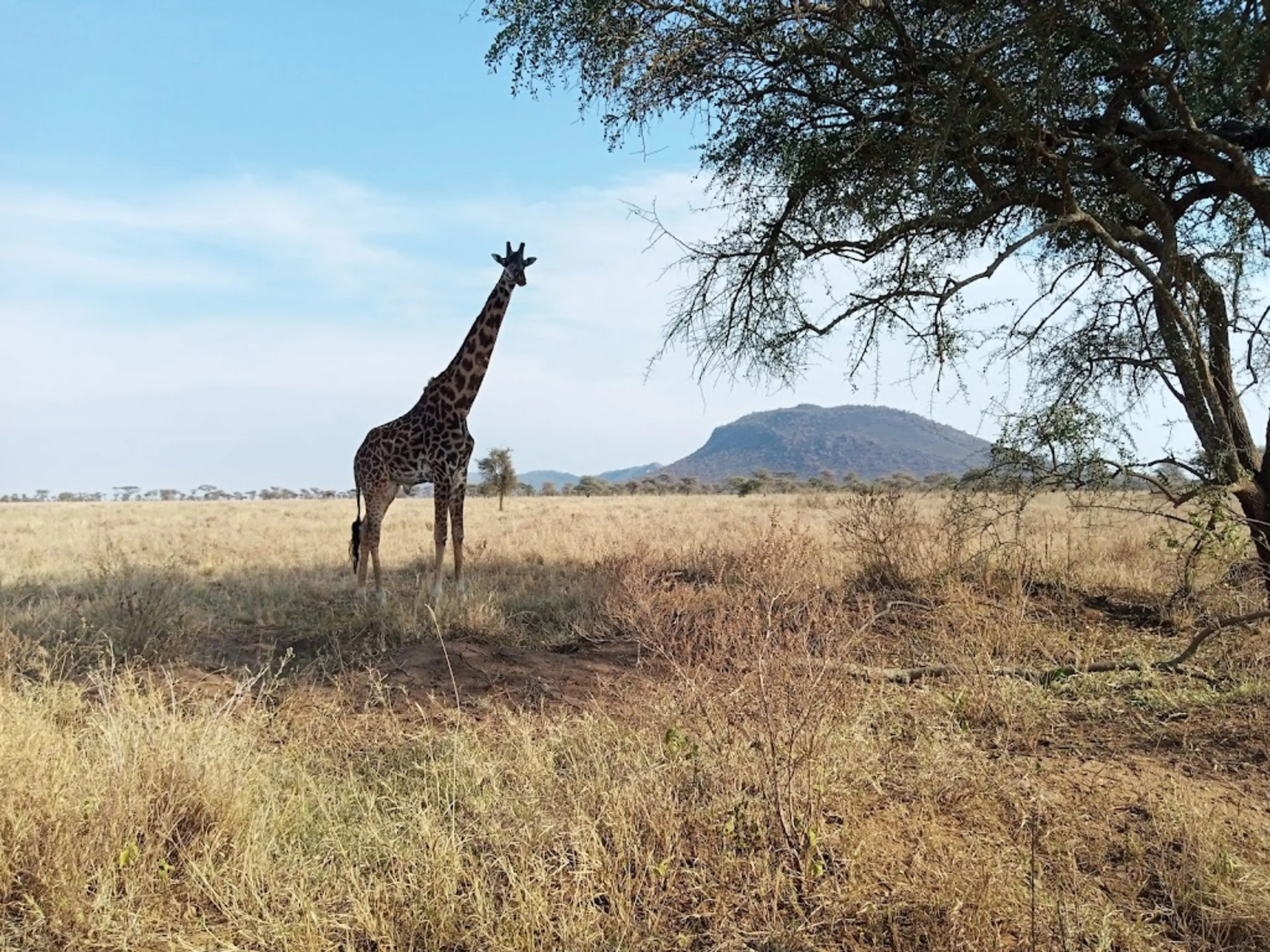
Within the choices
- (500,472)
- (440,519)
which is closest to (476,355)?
(440,519)

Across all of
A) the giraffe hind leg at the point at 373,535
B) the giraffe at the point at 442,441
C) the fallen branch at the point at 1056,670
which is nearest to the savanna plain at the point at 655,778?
the fallen branch at the point at 1056,670

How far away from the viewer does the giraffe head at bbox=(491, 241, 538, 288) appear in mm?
9422

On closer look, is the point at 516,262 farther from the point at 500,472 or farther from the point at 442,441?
the point at 500,472

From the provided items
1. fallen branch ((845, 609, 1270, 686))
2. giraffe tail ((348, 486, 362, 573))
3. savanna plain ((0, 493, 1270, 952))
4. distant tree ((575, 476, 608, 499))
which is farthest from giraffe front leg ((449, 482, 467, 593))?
distant tree ((575, 476, 608, 499))

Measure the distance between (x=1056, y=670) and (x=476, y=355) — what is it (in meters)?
6.61

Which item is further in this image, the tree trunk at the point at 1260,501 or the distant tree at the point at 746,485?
the distant tree at the point at 746,485

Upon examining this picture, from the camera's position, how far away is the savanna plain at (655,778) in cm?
295

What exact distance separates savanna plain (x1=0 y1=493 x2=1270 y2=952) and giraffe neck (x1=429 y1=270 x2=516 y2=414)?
303 centimetres

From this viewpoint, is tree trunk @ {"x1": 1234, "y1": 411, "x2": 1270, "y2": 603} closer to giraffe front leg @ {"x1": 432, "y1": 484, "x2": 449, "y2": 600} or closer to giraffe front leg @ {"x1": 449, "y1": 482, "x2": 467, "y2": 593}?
giraffe front leg @ {"x1": 449, "y1": 482, "x2": 467, "y2": 593}

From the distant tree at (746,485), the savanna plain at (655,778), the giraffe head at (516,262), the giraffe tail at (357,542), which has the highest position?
the giraffe head at (516,262)

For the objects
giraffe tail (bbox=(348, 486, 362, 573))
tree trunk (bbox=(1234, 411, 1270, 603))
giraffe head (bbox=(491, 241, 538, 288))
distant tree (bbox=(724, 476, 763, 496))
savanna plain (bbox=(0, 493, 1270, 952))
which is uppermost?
giraffe head (bbox=(491, 241, 538, 288))

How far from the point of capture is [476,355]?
958 centimetres

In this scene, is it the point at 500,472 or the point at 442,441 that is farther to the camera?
the point at 500,472

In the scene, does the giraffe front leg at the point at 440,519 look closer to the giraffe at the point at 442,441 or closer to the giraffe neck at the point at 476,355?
the giraffe at the point at 442,441
